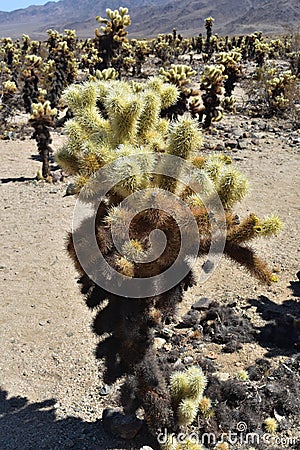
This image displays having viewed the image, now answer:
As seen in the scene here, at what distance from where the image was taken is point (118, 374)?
3.72m

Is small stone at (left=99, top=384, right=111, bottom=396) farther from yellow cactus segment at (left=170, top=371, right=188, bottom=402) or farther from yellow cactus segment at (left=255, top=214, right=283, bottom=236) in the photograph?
yellow cactus segment at (left=255, top=214, right=283, bottom=236)

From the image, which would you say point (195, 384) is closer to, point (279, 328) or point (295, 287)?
point (279, 328)

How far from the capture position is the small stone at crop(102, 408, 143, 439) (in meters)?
3.69

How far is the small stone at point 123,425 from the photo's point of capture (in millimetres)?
3689

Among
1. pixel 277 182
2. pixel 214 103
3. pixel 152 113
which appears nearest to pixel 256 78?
pixel 214 103

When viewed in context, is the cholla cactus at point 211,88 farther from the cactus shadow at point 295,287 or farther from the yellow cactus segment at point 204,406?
the yellow cactus segment at point 204,406

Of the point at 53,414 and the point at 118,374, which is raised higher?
the point at 118,374

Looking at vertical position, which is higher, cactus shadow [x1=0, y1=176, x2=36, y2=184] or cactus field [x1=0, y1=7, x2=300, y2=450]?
cactus field [x1=0, y1=7, x2=300, y2=450]

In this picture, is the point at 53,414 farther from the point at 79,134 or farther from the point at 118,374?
the point at 79,134

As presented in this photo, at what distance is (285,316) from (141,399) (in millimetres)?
2468

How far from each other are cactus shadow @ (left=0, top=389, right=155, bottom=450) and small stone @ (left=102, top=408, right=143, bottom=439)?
7 centimetres

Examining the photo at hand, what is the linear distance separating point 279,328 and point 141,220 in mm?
2727

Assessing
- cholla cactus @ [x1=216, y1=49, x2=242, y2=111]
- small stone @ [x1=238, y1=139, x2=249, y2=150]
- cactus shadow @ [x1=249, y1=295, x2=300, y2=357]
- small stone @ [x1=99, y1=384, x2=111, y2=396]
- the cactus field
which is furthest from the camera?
cholla cactus @ [x1=216, y1=49, x2=242, y2=111]

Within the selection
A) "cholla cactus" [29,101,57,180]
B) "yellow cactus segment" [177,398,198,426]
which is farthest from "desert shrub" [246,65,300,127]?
"yellow cactus segment" [177,398,198,426]
